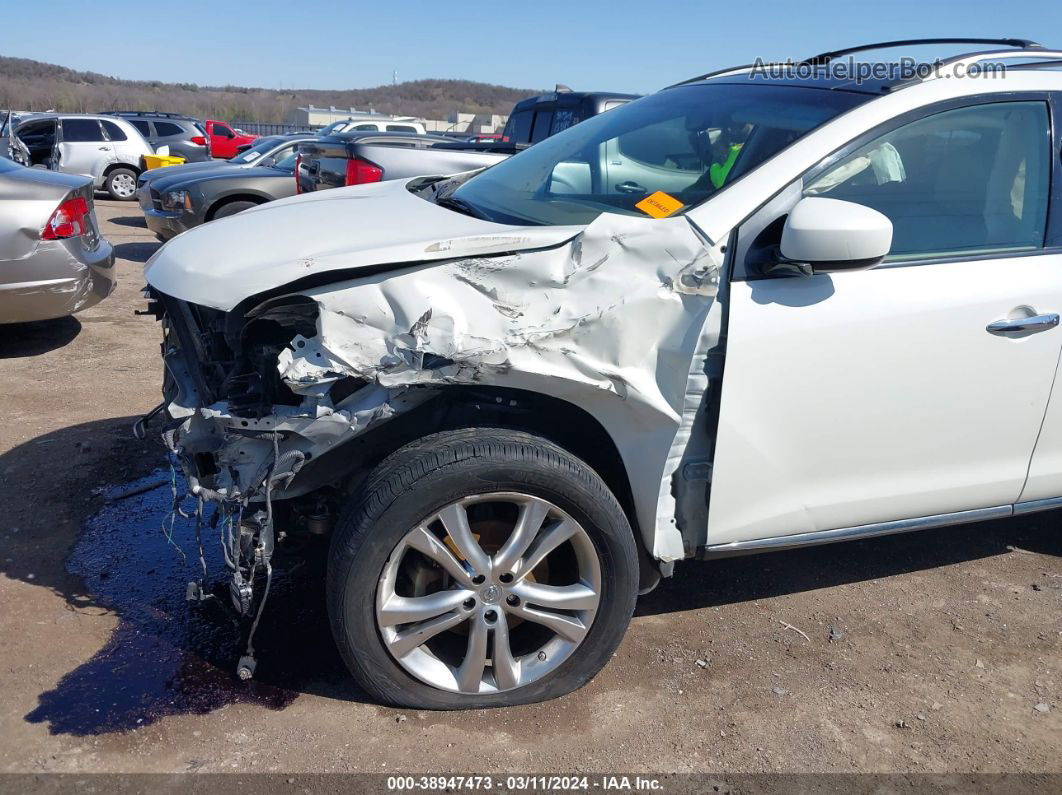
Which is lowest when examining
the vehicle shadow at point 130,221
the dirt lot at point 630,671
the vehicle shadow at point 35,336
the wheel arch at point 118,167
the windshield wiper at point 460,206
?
the vehicle shadow at point 130,221

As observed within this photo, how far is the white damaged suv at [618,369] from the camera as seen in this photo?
2529 millimetres

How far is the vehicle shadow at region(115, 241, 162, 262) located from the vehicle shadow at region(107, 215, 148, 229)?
7.50ft

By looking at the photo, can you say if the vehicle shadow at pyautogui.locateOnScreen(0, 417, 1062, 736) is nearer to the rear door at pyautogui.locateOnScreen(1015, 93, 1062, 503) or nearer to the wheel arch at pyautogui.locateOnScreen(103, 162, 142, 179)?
the rear door at pyautogui.locateOnScreen(1015, 93, 1062, 503)

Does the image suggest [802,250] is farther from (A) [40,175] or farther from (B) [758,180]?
(A) [40,175]

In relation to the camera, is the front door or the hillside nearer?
the front door

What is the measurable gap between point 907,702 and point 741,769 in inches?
27.6

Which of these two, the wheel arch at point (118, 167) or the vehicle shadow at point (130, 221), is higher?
the wheel arch at point (118, 167)

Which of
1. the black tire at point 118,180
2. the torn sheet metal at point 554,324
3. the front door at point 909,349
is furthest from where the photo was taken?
the black tire at point 118,180

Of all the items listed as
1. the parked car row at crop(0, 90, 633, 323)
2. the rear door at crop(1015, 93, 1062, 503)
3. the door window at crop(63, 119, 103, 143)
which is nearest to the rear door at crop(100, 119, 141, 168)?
the door window at crop(63, 119, 103, 143)

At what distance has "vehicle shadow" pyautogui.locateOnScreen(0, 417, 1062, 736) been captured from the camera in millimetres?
2832

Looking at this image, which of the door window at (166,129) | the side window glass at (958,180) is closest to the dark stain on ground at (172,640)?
the side window glass at (958,180)

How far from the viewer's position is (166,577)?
3480 mm

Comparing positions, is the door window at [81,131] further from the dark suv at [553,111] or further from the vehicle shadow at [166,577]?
the vehicle shadow at [166,577]

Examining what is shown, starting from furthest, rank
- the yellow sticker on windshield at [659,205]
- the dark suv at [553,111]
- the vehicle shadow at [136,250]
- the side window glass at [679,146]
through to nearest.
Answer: the vehicle shadow at [136,250] → the dark suv at [553,111] → the side window glass at [679,146] → the yellow sticker on windshield at [659,205]
